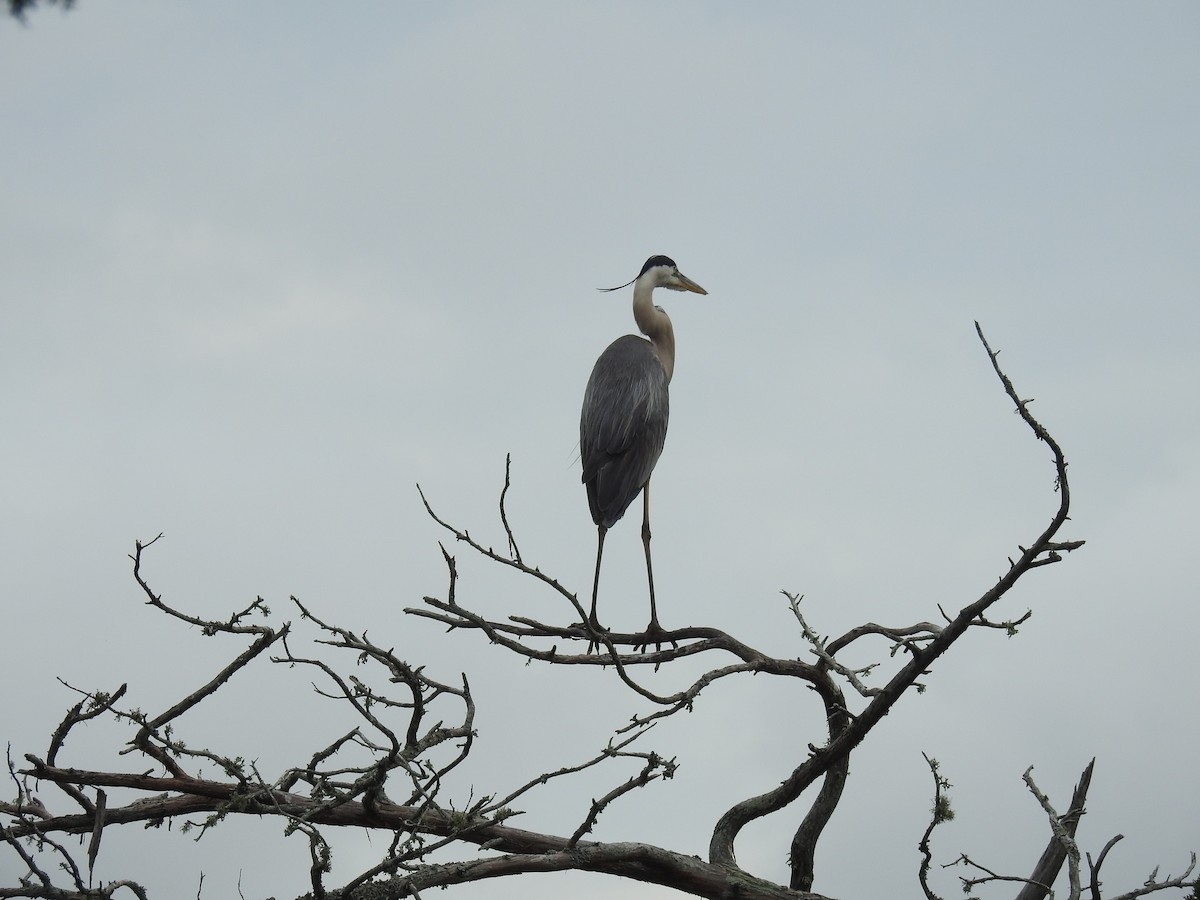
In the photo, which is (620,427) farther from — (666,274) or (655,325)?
(666,274)

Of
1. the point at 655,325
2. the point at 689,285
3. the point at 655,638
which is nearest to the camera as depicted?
the point at 655,638

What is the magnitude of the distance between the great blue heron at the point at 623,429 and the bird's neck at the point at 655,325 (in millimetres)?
64

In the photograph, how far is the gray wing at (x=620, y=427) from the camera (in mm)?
6234

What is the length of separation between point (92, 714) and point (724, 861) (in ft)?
8.26

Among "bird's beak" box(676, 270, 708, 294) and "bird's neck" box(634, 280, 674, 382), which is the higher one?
"bird's beak" box(676, 270, 708, 294)

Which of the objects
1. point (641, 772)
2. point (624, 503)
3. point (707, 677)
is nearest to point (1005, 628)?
point (707, 677)

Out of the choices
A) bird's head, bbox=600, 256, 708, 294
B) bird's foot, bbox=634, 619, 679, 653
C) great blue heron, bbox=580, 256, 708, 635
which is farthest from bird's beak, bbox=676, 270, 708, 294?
bird's foot, bbox=634, 619, 679, 653

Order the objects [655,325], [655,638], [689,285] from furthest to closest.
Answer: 1. [689,285]
2. [655,325]
3. [655,638]

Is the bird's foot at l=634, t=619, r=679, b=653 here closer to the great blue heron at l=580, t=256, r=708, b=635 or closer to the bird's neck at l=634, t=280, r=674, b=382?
the great blue heron at l=580, t=256, r=708, b=635

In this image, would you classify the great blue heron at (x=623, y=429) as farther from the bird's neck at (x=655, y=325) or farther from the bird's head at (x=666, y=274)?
the bird's head at (x=666, y=274)

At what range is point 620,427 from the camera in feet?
21.2

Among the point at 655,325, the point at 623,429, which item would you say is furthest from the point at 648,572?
the point at 655,325

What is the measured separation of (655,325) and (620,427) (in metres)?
1.57

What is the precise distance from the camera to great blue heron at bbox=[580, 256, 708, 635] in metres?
6.20
